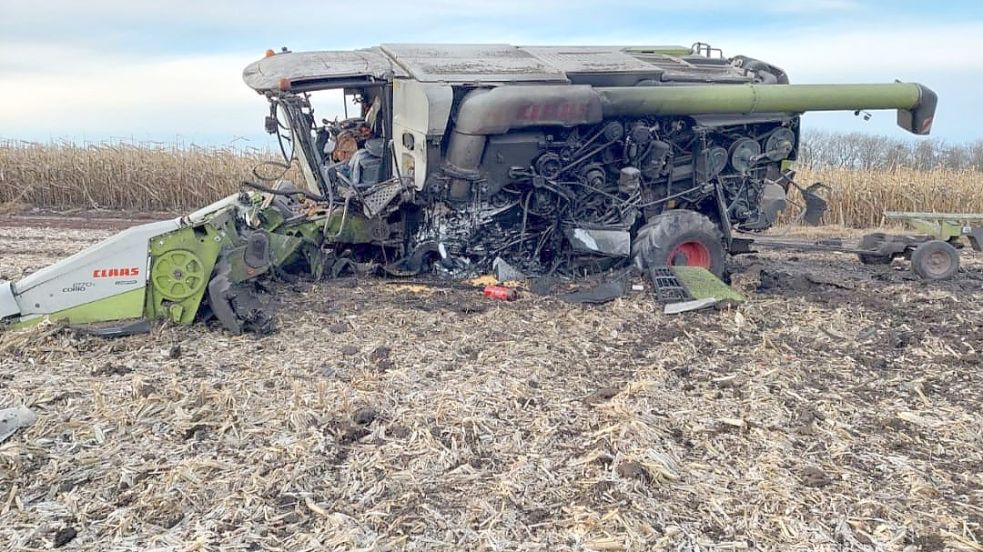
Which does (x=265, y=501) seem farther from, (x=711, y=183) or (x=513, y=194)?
(x=711, y=183)

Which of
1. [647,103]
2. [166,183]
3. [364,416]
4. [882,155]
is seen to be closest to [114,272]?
[364,416]

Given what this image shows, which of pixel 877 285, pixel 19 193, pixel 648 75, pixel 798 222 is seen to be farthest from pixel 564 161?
pixel 19 193

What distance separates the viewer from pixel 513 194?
28.4ft

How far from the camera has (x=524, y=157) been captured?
8367 mm

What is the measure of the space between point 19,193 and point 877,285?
15.9 meters

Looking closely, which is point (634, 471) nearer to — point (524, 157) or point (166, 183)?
point (524, 157)

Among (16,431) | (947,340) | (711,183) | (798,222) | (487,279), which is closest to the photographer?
(16,431)

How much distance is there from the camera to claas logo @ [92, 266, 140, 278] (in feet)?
20.2

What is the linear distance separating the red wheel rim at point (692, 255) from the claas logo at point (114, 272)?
5054mm

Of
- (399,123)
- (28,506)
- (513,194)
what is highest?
(399,123)

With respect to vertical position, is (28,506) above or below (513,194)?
below

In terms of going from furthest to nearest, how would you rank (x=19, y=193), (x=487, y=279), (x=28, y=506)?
1. (x=19, y=193)
2. (x=487, y=279)
3. (x=28, y=506)

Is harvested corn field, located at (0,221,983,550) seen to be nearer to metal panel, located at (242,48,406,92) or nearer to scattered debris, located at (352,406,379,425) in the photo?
scattered debris, located at (352,406,379,425)

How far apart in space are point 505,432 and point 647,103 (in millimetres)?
4771
